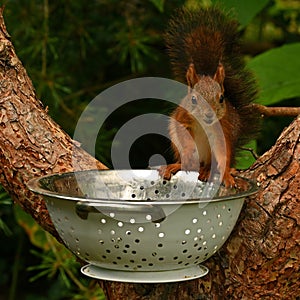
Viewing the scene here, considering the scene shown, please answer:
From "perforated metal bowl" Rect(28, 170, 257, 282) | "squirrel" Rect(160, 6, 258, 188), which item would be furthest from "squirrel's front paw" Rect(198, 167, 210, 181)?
"perforated metal bowl" Rect(28, 170, 257, 282)

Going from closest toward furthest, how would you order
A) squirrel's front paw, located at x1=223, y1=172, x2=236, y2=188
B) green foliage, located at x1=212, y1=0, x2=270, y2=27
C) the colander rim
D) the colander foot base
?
1. the colander rim
2. the colander foot base
3. squirrel's front paw, located at x1=223, y1=172, x2=236, y2=188
4. green foliage, located at x1=212, y1=0, x2=270, y2=27

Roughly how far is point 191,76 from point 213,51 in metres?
0.06

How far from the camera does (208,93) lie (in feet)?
3.76

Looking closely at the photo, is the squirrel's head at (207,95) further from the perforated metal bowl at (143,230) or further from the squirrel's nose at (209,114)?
the perforated metal bowl at (143,230)

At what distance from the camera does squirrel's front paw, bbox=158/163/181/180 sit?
117 centimetres

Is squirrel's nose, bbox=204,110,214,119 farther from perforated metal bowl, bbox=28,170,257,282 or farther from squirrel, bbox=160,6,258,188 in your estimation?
perforated metal bowl, bbox=28,170,257,282

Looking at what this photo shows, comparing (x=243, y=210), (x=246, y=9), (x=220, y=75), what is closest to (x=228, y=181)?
(x=243, y=210)

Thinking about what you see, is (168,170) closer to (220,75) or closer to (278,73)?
(220,75)

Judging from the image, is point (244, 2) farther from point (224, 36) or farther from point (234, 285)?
point (234, 285)

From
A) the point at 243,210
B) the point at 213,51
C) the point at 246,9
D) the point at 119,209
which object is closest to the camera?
the point at 119,209

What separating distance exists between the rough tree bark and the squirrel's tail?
0.42 feet

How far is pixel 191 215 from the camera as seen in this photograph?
0.94 meters

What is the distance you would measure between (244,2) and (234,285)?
0.71m

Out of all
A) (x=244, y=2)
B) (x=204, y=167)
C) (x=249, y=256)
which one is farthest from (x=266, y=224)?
(x=244, y=2)
